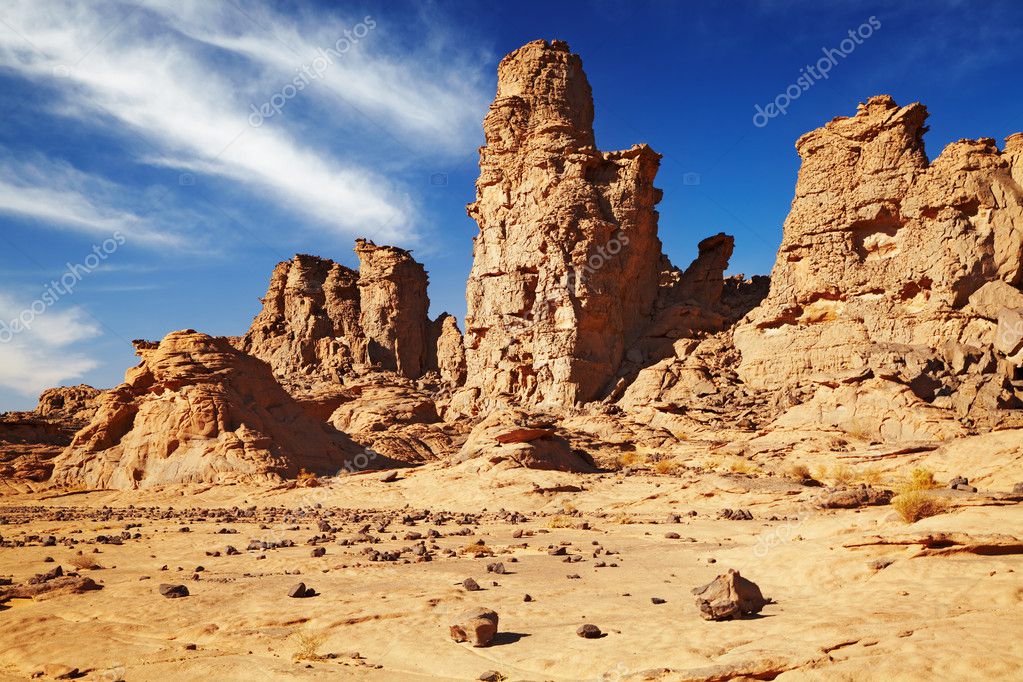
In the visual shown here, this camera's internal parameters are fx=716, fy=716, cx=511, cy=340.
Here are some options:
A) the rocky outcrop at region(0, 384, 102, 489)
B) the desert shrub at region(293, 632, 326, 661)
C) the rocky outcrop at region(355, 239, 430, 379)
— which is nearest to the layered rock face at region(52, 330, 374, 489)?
the rocky outcrop at region(0, 384, 102, 489)

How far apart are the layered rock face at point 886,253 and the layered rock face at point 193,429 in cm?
2189

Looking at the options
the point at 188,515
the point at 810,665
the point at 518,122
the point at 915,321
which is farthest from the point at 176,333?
the point at 915,321

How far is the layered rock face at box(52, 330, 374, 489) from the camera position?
2556 centimetres

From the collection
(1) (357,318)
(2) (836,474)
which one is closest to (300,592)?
(2) (836,474)

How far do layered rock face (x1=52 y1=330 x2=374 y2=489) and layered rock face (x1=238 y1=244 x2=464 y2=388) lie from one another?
26467mm

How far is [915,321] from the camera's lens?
3166cm

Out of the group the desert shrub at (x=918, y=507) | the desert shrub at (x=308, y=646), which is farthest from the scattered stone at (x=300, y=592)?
the desert shrub at (x=918, y=507)

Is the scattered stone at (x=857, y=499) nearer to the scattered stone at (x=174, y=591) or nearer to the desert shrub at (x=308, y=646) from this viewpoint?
the desert shrub at (x=308, y=646)

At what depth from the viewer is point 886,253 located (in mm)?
34031

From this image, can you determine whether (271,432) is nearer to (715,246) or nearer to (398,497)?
(398,497)

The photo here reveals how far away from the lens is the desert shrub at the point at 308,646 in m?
6.63

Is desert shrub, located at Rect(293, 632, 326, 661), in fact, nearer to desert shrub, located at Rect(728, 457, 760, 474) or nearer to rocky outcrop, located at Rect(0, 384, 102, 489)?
desert shrub, located at Rect(728, 457, 760, 474)

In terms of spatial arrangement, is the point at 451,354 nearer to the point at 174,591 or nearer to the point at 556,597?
the point at 174,591

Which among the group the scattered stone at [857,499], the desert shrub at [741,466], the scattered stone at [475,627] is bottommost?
the scattered stone at [475,627]
